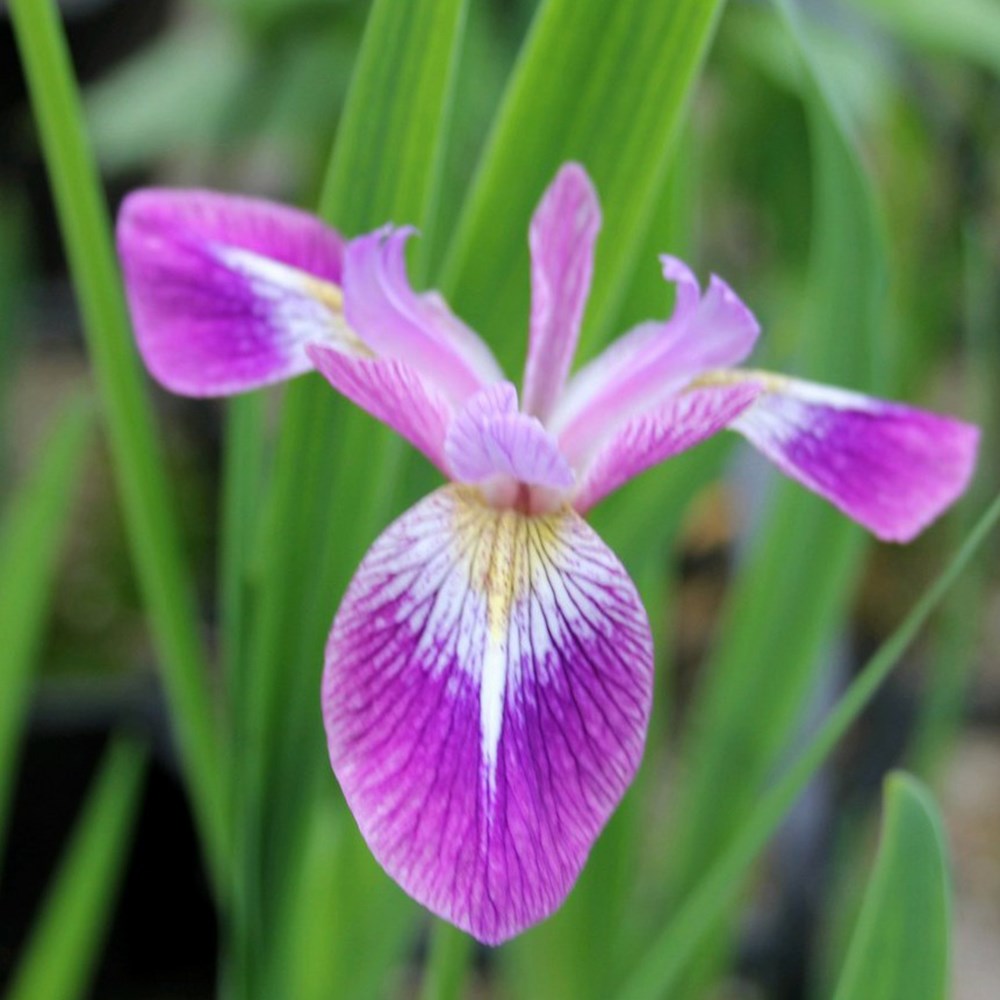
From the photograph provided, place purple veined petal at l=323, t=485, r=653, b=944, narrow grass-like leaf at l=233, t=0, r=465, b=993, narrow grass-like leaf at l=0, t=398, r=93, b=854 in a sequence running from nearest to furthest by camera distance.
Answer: purple veined petal at l=323, t=485, r=653, b=944
narrow grass-like leaf at l=233, t=0, r=465, b=993
narrow grass-like leaf at l=0, t=398, r=93, b=854

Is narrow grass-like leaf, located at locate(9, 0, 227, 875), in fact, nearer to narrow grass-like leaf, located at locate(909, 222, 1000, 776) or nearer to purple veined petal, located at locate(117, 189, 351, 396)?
purple veined petal, located at locate(117, 189, 351, 396)

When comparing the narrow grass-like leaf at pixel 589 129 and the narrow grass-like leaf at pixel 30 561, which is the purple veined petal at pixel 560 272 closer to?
the narrow grass-like leaf at pixel 589 129

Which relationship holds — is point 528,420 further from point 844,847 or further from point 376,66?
point 844,847

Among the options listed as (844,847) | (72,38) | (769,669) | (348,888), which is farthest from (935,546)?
(72,38)

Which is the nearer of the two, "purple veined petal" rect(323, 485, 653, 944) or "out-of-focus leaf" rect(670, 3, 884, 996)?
"purple veined petal" rect(323, 485, 653, 944)

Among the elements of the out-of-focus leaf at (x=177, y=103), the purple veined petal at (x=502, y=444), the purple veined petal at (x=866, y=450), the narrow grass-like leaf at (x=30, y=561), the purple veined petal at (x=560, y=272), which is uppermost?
the purple veined petal at (x=560, y=272)

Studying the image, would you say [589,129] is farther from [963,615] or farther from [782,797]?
[963,615]

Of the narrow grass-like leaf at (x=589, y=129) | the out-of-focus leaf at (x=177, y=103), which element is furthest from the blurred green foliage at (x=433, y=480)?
the out-of-focus leaf at (x=177, y=103)

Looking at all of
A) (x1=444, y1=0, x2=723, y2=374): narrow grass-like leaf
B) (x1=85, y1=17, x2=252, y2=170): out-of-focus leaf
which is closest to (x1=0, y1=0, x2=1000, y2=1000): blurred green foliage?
(x1=444, y1=0, x2=723, y2=374): narrow grass-like leaf
